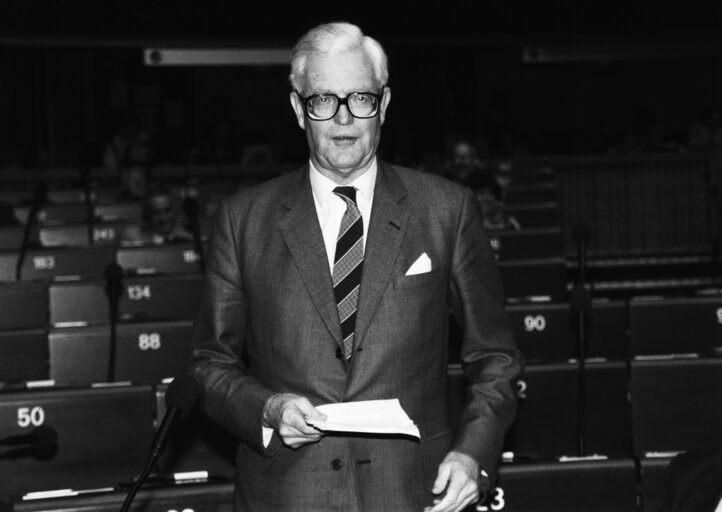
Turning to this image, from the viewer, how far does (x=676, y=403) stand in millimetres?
4449

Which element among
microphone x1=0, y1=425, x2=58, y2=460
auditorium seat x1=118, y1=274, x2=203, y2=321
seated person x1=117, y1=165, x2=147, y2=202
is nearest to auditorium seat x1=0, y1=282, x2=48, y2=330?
auditorium seat x1=118, y1=274, x2=203, y2=321

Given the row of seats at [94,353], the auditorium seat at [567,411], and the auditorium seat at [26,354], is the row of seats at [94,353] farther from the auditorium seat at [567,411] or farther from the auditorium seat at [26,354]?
the auditorium seat at [567,411]

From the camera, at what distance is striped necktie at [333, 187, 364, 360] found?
2.48 m

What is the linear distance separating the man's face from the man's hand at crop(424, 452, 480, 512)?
58 cm

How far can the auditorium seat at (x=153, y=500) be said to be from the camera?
2.89 meters

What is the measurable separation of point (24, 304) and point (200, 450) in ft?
6.50

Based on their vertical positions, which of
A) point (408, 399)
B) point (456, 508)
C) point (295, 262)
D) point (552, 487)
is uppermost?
point (295, 262)

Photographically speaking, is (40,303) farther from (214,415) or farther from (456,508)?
(456,508)

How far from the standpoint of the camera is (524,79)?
18812mm

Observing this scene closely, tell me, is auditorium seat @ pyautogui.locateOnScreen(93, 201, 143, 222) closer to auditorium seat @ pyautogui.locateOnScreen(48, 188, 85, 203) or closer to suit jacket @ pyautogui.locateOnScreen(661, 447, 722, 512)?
auditorium seat @ pyautogui.locateOnScreen(48, 188, 85, 203)

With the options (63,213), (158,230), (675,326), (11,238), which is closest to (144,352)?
(675,326)

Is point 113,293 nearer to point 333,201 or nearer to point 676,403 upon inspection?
point 676,403

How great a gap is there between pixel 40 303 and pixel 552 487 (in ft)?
11.2

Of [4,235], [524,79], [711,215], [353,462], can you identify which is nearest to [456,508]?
[353,462]
